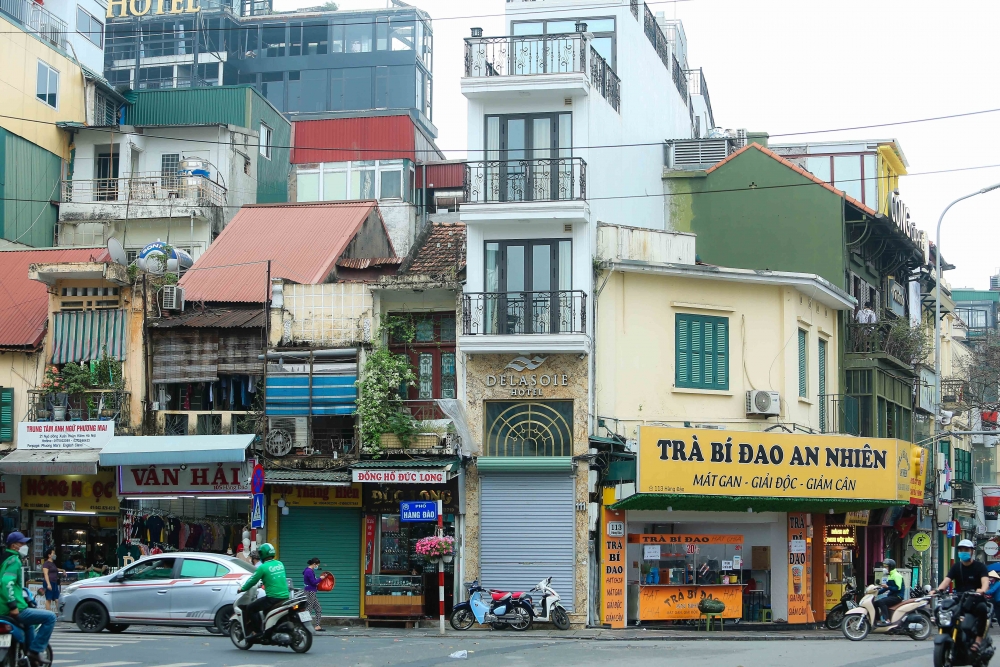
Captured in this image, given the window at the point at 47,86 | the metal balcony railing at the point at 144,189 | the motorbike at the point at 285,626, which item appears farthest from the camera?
the window at the point at 47,86

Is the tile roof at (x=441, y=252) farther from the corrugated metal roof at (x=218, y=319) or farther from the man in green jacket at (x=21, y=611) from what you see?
the man in green jacket at (x=21, y=611)

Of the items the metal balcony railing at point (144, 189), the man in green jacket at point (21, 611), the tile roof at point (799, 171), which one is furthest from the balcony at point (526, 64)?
the man in green jacket at point (21, 611)

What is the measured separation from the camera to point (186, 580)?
2145cm

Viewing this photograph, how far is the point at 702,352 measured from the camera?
1144 inches

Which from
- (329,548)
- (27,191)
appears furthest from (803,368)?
(27,191)

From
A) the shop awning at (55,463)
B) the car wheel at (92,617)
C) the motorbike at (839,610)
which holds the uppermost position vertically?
the shop awning at (55,463)

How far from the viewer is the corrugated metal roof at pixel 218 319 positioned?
29.4m

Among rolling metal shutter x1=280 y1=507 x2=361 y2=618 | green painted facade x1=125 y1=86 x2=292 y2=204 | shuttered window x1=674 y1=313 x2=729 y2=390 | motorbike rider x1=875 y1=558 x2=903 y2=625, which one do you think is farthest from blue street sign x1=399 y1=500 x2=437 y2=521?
green painted facade x1=125 y1=86 x2=292 y2=204

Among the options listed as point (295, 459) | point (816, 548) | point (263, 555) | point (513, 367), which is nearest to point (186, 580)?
point (263, 555)

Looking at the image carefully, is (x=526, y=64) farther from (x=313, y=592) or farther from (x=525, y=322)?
(x=313, y=592)

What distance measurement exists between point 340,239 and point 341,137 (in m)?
14.1

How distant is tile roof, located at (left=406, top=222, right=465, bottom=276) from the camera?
30109 mm

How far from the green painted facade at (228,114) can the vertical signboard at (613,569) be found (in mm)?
21247

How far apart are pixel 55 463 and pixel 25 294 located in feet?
19.7
